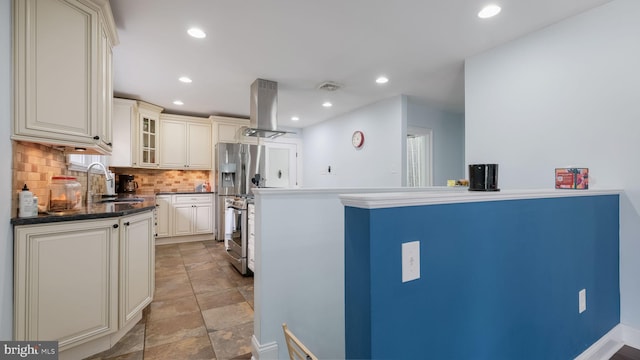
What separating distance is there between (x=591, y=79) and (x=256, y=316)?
9.91ft

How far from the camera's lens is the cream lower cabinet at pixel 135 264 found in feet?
6.12

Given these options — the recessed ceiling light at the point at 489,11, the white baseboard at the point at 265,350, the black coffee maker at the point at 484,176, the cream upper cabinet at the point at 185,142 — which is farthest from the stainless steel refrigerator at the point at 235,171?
the black coffee maker at the point at 484,176

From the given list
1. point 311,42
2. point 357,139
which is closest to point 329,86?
point 311,42

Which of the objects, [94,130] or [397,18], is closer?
[94,130]

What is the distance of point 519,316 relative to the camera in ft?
4.19

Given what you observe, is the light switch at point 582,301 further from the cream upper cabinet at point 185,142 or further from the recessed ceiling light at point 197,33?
the cream upper cabinet at point 185,142

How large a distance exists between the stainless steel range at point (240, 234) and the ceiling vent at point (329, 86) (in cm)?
187

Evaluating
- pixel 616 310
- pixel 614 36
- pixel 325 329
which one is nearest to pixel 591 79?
pixel 614 36

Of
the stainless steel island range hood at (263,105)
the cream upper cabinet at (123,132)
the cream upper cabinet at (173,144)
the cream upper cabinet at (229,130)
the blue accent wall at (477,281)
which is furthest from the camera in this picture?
the cream upper cabinet at (229,130)

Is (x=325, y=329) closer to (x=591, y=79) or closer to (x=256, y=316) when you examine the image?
(x=256, y=316)

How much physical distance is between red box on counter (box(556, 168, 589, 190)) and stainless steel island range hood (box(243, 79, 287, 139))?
315cm

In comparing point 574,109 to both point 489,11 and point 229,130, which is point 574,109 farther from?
point 229,130

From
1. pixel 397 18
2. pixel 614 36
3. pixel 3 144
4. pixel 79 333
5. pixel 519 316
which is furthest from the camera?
pixel 397 18

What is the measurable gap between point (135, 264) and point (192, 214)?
326cm
